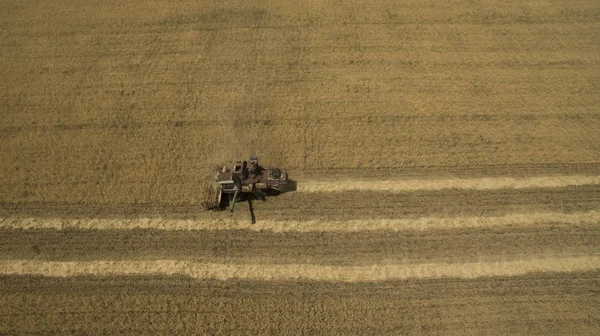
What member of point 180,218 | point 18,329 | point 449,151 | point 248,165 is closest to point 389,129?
point 449,151

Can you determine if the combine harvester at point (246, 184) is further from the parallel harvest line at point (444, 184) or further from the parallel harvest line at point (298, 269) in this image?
the parallel harvest line at point (298, 269)

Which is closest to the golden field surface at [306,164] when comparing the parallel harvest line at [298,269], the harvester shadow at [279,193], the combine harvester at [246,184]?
the parallel harvest line at [298,269]

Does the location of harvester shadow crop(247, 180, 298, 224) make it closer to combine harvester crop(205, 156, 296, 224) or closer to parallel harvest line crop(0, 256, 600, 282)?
combine harvester crop(205, 156, 296, 224)

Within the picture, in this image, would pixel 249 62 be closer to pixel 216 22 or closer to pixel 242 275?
pixel 216 22

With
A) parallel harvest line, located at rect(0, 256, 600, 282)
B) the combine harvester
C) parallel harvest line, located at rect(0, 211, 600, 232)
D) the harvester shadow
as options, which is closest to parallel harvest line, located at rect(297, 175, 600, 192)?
the harvester shadow

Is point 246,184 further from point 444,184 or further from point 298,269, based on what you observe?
point 444,184

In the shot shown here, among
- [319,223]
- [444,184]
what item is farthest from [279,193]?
[444,184]
